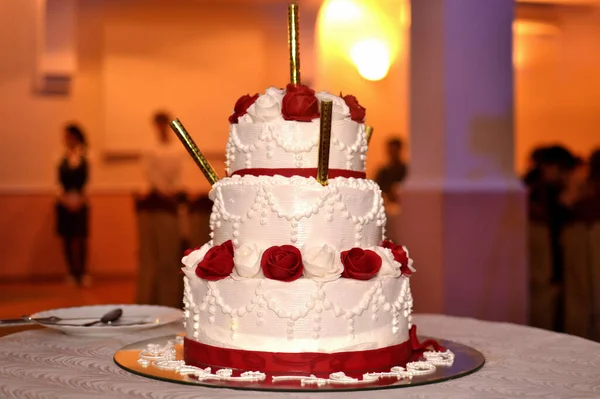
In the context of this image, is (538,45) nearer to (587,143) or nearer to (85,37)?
(587,143)

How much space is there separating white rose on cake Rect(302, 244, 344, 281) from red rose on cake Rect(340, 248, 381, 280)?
0.03 meters

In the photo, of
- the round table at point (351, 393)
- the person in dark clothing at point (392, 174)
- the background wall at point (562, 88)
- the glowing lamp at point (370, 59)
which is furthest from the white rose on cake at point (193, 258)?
the background wall at point (562, 88)

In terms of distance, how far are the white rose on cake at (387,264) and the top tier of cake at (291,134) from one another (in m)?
0.20

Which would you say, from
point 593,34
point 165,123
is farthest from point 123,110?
point 593,34

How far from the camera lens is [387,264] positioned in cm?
201

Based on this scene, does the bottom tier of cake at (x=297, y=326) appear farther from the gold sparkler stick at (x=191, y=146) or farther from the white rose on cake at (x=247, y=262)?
the gold sparkler stick at (x=191, y=146)

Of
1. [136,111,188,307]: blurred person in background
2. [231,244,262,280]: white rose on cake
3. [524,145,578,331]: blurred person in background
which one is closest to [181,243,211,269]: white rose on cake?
[231,244,262,280]: white rose on cake

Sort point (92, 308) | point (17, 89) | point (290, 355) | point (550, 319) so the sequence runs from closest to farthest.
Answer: point (290, 355), point (92, 308), point (550, 319), point (17, 89)

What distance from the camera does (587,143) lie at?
12898mm

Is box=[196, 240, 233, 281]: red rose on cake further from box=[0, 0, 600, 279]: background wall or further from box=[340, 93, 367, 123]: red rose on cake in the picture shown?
box=[0, 0, 600, 279]: background wall

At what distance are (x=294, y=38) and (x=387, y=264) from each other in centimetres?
59

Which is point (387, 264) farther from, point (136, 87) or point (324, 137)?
point (136, 87)

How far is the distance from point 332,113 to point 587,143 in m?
11.7

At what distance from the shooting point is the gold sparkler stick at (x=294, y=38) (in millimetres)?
2047
